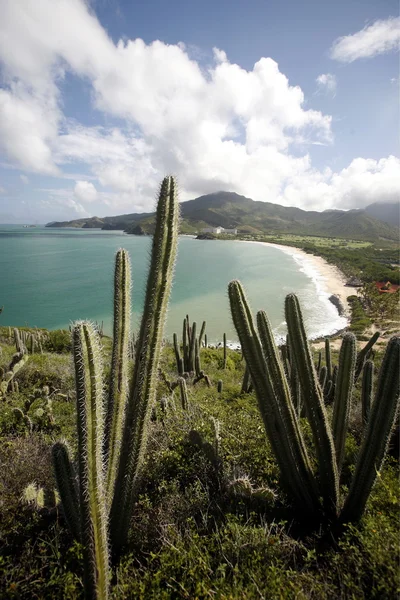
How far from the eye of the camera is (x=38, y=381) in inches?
346

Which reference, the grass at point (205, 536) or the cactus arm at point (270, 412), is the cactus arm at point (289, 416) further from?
the grass at point (205, 536)

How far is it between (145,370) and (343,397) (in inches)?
104

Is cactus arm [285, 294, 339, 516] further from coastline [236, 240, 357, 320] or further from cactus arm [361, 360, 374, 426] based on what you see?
coastline [236, 240, 357, 320]

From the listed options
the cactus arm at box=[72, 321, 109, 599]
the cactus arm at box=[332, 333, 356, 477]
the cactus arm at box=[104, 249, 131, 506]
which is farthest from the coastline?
the cactus arm at box=[72, 321, 109, 599]

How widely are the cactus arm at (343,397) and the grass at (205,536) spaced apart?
0.59 m

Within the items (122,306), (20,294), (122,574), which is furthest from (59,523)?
(20,294)

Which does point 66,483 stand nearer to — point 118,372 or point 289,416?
point 118,372

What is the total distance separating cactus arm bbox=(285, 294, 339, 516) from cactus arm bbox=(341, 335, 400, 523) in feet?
0.94

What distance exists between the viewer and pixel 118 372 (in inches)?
142

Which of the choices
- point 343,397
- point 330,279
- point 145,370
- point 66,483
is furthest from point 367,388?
point 330,279

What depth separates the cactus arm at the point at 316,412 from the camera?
3.62 meters

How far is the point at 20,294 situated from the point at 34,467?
3916cm

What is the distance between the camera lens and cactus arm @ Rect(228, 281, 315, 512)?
139 inches

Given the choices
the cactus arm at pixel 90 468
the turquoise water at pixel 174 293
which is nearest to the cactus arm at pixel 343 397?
the cactus arm at pixel 90 468
